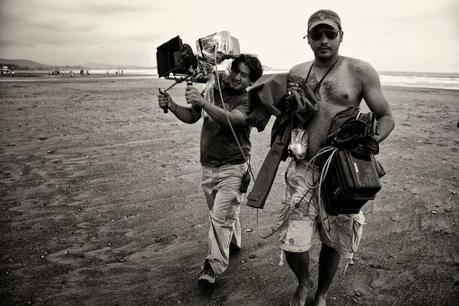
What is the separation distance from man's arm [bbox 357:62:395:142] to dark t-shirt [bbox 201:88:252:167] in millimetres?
1102

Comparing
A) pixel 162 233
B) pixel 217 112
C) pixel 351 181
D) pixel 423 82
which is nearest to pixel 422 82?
pixel 423 82

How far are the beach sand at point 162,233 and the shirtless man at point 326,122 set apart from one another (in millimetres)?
675

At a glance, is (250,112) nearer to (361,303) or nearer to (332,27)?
(332,27)

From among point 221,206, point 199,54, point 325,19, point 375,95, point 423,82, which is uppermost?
point 423,82

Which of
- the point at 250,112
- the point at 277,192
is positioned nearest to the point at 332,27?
the point at 250,112

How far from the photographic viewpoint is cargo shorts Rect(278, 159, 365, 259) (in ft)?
8.76

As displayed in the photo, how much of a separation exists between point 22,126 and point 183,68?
8.88 m

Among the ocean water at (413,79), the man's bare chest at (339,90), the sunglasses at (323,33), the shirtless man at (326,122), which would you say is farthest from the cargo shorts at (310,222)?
the ocean water at (413,79)

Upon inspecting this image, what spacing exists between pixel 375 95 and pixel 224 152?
1.45 metres

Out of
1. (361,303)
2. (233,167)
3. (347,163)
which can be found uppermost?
(347,163)

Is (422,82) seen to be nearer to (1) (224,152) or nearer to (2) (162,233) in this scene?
(2) (162,233)

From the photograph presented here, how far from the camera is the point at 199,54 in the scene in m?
3.20

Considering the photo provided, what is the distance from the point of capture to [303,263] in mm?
2719

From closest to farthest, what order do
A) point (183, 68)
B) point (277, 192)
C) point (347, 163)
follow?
point (347, 163) → point (183, 68) → point (277, 192)
